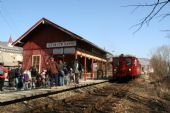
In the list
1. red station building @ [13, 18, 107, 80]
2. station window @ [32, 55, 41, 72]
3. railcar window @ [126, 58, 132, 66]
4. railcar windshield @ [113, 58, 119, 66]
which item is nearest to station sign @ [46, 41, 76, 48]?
red station building @ [13, 18, 107, 80]

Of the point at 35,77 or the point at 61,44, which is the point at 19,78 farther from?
the point at 61,44

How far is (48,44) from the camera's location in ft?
94.3

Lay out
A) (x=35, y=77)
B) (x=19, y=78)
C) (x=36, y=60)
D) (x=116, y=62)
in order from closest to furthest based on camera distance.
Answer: (x=19, y=78), (x=35, y=77), (x=36, y=60), (x=116, y=62)

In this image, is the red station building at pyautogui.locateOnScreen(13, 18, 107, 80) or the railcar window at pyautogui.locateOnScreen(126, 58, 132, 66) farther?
the railcar window at pyautogui.locateOnScreen(126, 58, 132, 66)

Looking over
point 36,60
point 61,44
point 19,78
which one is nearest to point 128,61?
point 61,44

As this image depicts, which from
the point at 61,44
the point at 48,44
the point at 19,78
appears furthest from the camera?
the point at 48,44

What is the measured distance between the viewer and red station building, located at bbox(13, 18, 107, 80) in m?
27.5

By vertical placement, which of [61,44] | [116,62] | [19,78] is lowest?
[19,78]

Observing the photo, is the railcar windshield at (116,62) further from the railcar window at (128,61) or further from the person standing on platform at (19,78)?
the person standing on platform at (19,78)

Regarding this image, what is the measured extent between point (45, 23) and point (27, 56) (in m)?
3.88

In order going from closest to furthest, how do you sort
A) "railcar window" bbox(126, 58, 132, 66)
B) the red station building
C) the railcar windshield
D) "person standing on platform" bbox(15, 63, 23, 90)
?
"person standing on platform" bbox(15, 63, 23, 90) < the red station building < "railcar window" bbox(126, 58, 132, 66) < the railcar windshield

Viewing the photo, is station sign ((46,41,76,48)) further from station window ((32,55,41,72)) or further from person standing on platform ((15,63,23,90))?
person standing on platform ((15,63,23,90))

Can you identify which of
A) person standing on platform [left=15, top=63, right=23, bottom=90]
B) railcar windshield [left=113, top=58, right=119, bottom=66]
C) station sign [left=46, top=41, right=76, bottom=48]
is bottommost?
person standing on platform [left=15, top=63, right=23, bottom=90]

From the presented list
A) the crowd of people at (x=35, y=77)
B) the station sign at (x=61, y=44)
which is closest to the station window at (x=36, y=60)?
the station sign at (x=61, y=44)
